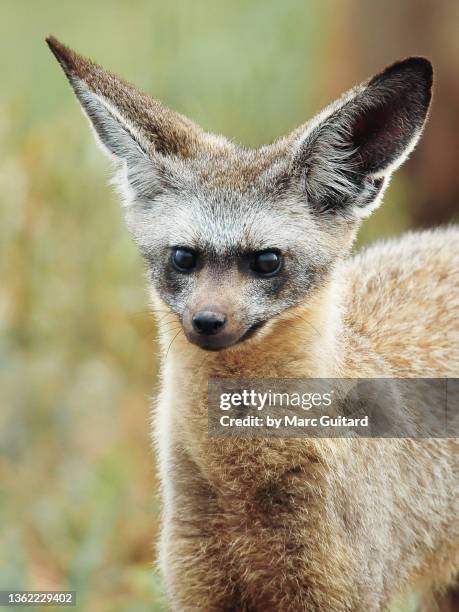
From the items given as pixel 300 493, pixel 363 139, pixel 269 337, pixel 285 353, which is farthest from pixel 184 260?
pixel 300 493

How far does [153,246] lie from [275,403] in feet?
2.69

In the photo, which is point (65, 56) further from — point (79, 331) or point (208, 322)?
point (79, 331)

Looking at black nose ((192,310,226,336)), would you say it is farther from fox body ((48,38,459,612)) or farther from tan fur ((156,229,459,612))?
tan fur ((156,229,459,612))

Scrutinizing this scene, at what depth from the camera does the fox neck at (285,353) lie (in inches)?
167

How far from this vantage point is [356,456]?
14.1ft

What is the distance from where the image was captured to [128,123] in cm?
418

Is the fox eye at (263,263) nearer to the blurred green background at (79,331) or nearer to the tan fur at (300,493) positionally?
the tan fur at (300,493)

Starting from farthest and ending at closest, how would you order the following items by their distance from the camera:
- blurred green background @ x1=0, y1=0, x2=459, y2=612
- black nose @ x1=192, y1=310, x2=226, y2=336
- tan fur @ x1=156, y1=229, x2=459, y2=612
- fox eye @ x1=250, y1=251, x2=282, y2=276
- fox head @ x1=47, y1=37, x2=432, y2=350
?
blurred green background @ x1=0, y1=0, x2=459, y2=612
tan fur @ x1=156, y1=229, x2=459, y2=612
fox eye @ x1=250, y1=251, x2=282, y2=276
fox head @ x1=47, y1=37, x2=432, y2=350
black nose @ x1=192, y1=310, x2=226, y2=336

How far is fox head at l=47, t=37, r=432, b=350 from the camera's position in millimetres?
3965

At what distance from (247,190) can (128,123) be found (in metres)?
0.55

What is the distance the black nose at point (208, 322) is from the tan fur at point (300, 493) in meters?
0.36

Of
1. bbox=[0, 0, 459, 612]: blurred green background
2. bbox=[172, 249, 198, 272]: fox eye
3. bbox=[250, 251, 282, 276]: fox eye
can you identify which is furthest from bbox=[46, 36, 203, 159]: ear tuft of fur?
bbox=[0, 0, 459, 612]: blurred green background

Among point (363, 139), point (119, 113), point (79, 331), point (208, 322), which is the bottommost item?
point (79, 331)

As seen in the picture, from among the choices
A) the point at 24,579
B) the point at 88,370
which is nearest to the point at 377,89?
the point at 24,579
